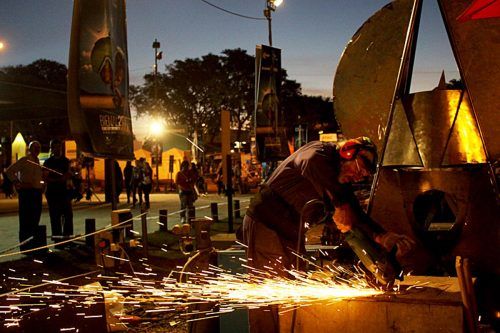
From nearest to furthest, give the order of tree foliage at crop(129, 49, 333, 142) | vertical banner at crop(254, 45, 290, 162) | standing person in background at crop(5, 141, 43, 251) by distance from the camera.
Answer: standing person in background at crop(5, 141, 43, 251) → vertical banner at crop(254, 45, 290, 162) → tree foliage at crop(129, 49, 333, 142)

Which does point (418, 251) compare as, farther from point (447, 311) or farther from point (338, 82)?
point (338, 82)

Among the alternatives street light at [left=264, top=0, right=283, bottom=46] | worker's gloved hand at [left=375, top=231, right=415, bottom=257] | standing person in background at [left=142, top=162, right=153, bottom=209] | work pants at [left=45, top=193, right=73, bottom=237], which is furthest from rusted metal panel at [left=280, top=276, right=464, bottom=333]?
street light at [left=264, top=0, right=283, bottom=46]

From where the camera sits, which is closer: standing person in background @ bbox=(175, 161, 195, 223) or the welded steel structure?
the welded steel structure

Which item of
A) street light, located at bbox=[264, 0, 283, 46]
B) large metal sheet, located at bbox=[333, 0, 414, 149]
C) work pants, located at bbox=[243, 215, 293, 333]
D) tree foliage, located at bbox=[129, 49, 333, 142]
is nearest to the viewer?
work pants, located at bbox=[243, 215, 293, 333]

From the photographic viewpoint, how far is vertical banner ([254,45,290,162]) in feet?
46.0

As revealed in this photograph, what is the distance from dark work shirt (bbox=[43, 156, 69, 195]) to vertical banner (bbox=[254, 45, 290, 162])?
507 cm

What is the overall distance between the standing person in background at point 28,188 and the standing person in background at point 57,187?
1.90ft

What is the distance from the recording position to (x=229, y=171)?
1392cm

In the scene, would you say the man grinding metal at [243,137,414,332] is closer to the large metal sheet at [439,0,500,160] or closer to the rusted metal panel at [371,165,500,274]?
the rusted metal panel at [371,165,500,274]

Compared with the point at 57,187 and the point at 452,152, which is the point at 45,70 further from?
the point at 452,152

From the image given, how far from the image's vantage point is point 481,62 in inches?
204

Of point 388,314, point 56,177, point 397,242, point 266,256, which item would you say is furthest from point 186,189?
point 388,314

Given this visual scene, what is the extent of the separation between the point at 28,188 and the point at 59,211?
1.22m

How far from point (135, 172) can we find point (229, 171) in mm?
7610
